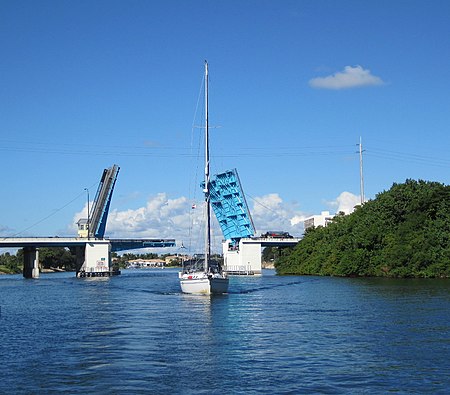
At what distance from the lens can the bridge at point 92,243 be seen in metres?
95.4

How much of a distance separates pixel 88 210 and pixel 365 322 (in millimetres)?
81385

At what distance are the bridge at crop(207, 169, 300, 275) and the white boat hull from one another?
156 ft

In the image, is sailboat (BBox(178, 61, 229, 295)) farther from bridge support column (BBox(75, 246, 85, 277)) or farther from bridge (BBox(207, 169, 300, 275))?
bridge support column (BBox(75, 246, 85, 277))

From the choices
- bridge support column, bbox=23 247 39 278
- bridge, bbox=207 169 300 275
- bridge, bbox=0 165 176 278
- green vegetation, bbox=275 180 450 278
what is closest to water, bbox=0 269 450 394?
green vegetation, bbox=275 180 450 278

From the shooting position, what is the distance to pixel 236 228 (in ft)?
338

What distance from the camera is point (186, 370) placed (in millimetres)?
17484

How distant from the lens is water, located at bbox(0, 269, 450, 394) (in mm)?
15789

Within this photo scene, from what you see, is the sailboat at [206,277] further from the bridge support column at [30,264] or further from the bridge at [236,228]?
the bridge support column at [30,264]

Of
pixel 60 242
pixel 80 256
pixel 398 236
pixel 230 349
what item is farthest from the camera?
pixel 80 256

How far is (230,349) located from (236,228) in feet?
270

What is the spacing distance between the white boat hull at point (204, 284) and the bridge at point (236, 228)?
47.7 metres

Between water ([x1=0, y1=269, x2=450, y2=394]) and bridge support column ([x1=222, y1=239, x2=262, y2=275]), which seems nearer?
water ([x1=0, y1=269, x2=450, y2=394])

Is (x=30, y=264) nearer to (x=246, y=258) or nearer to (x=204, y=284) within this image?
(x=246, y=258)

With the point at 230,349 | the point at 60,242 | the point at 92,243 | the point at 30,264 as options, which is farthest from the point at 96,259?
the point at 230,349
